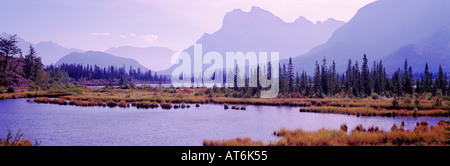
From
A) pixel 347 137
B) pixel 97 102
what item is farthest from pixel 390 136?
pixel 97 102

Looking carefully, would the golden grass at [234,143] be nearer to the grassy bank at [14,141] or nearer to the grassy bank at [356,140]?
the grassy bank at [356,140]

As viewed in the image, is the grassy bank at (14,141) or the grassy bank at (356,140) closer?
the grassy bank at (14,141)

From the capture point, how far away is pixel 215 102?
62.0m

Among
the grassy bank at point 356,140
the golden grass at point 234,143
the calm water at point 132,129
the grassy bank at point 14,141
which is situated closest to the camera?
the grassy bank at point 14,141

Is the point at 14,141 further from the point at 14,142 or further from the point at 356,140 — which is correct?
the point at 356,140

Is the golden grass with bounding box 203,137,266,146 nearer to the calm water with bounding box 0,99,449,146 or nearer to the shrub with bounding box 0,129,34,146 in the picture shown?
the calm water with bounding box 0,99,449,146

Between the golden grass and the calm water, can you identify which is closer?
the golden grass

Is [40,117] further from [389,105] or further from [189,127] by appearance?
[389,105]

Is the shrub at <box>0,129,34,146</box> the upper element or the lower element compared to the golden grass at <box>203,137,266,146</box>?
upper

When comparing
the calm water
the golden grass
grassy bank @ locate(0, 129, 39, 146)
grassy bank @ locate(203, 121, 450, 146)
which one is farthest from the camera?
the calm water

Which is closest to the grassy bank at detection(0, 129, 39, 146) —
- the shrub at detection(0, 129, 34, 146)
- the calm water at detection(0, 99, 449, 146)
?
the shrub at detection(0, 129, 34, 146)

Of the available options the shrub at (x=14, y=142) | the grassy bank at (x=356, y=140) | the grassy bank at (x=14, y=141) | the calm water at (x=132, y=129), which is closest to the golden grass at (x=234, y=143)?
the grassy bank at (x=356, y=140)

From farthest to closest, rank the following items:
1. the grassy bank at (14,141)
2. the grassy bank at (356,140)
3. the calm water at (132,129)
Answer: the calm water at (132,129), the grassy bank at (356,140), the grassy bank at (14,141)

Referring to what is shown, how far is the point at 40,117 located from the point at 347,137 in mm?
33640
